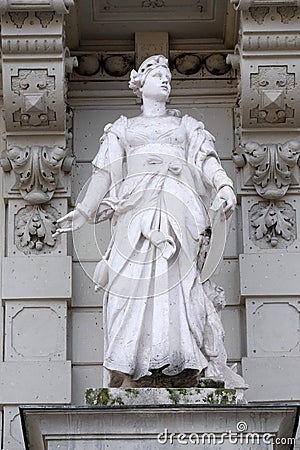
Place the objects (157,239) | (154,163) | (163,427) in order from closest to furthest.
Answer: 1. (163,427)
2. (157,239)
3. (154,163)

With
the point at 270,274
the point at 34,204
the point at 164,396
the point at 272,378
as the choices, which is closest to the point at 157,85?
the point at 34,204

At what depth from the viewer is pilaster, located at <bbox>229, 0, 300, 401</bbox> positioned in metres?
8.42

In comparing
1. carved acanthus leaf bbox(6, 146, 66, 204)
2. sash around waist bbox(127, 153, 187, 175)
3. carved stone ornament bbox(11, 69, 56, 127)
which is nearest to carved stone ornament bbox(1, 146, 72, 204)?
carved acanthus leaf bbox(6, 146, 66, 204)

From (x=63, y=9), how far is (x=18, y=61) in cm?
37

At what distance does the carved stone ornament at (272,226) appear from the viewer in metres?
8.65

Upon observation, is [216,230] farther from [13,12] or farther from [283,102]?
[13,12]

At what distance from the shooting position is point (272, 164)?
28.3ft

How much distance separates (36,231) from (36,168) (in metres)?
0.33

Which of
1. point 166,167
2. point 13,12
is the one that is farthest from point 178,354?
point 13,12

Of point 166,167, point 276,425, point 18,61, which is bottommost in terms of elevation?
point 276,425

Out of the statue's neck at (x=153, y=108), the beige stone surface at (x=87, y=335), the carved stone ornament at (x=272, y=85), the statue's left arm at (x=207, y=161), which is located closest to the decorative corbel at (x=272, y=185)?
the carved stone ornament at (x=272, y=85)

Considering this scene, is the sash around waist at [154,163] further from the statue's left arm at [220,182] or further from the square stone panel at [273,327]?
the square stone panel at [273,327]

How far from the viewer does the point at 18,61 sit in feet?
28.0

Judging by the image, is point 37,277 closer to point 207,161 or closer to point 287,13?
point 207,161
